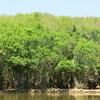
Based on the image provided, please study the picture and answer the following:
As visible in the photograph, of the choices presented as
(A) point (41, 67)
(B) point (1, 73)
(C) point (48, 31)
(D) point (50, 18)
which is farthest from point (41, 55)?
(D) point (50, 18)

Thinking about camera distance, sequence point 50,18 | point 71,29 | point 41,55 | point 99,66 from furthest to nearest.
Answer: point 50,18, point 71,29, point 99,66, point 41,55

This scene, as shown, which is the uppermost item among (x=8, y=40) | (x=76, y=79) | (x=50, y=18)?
(x=50, y=18)

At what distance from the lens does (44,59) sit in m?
43.8

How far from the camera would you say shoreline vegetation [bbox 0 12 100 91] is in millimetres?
43656

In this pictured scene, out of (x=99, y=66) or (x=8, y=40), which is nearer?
(x=8, y=40)

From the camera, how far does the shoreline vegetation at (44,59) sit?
4366 cm

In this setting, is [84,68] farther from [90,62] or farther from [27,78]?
[27,78]

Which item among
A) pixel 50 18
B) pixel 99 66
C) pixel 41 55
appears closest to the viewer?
pixel 41 55

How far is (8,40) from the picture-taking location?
4353 cm

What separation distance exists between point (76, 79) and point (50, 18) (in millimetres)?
19678

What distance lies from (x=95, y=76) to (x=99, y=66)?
10.5 ft

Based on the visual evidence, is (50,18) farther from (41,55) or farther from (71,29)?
(41,55)

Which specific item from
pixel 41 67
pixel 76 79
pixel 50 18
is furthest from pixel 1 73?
pixel 50 18

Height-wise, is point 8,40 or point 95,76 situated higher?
point 8,40
